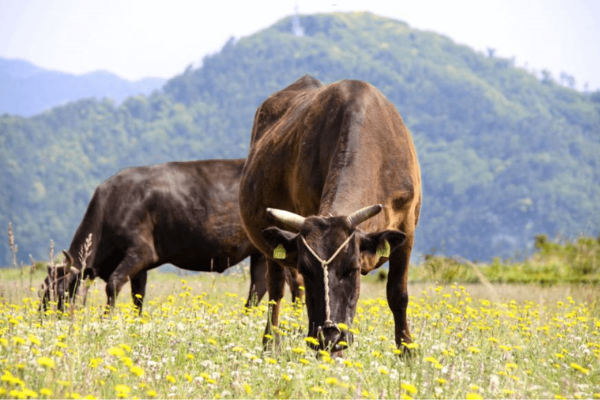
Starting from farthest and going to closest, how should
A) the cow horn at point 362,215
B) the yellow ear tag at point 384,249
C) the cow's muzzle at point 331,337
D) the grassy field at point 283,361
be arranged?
the yellow ear tag at point 384,249 → the cow horn at point 362,215 → the cow's muzzle at point 331,337 → the grassy field at point 283,361

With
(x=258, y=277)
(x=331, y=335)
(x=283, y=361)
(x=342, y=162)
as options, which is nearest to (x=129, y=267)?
(x=258, y=277)

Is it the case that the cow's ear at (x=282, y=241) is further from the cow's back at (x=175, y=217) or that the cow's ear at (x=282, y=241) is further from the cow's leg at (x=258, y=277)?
the cow's back at (x=175, y=217)

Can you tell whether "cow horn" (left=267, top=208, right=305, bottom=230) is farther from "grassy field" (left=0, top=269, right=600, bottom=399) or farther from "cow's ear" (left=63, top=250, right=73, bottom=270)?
"cow's ear" (left=63, top=250, right=73, bottom=270)

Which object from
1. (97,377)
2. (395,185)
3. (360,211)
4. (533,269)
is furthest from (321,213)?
(533,269)

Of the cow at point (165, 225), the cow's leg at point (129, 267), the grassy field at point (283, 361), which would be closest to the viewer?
the grassy field at point (283, 361)

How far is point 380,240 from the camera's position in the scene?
253 inches

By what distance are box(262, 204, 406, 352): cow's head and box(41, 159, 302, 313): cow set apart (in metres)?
8.33

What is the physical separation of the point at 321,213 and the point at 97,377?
7.69 feet

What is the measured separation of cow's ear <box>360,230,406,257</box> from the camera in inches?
251

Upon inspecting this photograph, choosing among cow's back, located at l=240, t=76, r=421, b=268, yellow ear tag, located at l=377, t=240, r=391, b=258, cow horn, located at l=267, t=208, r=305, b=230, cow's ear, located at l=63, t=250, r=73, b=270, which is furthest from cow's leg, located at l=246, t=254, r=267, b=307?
yellow ear tag, located at l=377, t=240, r=391, b=258

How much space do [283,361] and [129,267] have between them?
29.1 feet

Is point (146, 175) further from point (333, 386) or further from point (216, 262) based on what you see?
point (333, 386)

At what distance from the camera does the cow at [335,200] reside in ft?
20.1

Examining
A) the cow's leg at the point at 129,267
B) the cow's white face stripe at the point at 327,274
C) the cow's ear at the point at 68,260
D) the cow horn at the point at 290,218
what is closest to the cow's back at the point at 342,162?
the cow horn at the point at 290,218
